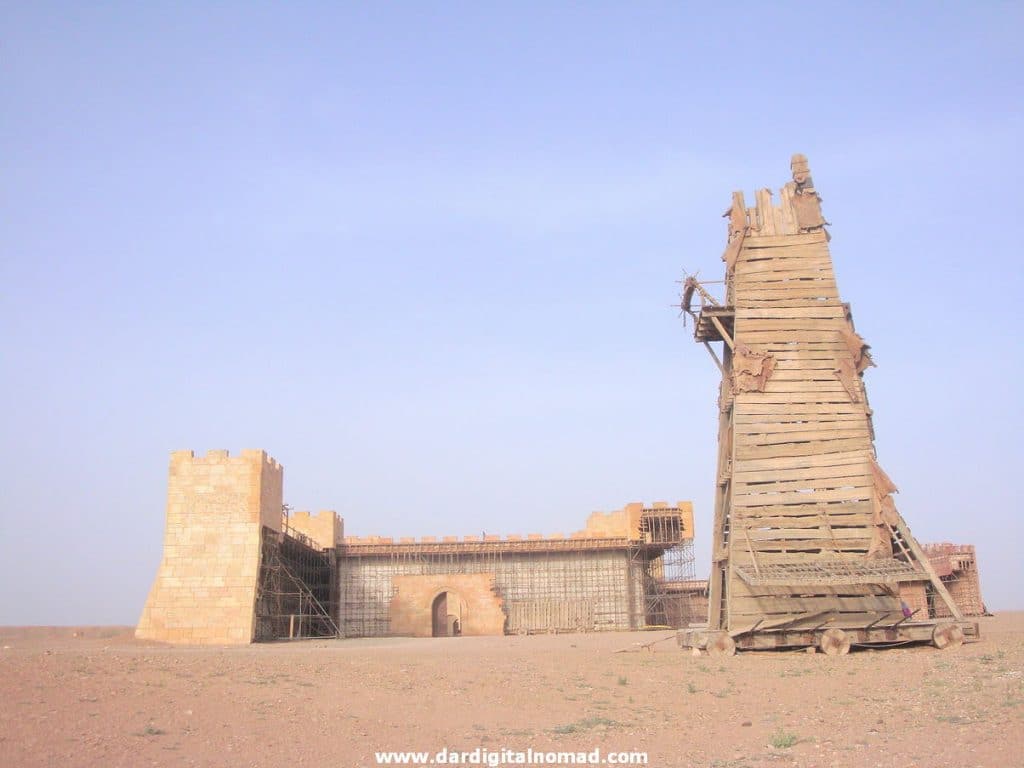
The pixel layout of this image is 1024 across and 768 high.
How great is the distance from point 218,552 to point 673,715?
814 inches

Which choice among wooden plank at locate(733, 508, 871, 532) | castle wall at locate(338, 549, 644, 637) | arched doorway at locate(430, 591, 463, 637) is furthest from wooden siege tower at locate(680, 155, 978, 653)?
arched doorway at locate(430, 591, 463, 637)

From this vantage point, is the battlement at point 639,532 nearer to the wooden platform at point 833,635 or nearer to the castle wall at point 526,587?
the castle wall at point 526,587

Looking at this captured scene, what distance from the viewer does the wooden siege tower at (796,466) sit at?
1845cm

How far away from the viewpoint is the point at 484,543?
128ft

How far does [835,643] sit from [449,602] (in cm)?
2289

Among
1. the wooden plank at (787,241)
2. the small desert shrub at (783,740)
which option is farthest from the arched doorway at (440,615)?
the small desert shrub at (783,740)

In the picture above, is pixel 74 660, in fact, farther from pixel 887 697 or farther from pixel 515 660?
pixel 887 697

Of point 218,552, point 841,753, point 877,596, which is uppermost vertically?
point 218,552

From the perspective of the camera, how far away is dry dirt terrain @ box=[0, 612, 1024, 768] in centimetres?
974

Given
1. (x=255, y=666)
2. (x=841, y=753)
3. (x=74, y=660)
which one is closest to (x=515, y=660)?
(x=255, y=666)

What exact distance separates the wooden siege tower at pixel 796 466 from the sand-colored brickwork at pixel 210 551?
602 inches

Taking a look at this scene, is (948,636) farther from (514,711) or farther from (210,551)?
(210,551)

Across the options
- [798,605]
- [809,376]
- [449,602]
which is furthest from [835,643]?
[449,602]

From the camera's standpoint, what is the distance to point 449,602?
38844 millimetres
